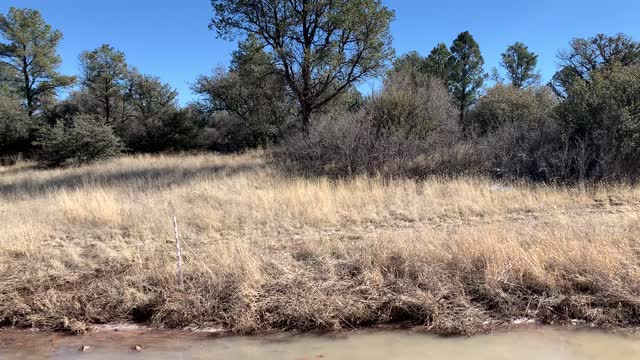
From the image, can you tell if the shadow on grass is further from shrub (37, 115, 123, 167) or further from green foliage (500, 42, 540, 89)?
green foliage (500, 42, 540, 89)

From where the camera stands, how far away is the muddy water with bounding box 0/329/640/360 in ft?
16.2

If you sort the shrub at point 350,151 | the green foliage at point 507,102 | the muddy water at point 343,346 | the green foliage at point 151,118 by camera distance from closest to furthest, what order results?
the muddy water at point 343,346 < the shrub at point 350,151 < the green foliage at point 507,102 < the green foliage at point 151,118

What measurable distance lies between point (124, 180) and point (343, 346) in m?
13.8

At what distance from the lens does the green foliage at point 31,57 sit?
3759 cm

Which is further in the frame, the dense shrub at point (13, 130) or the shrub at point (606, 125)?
the dense shrub at point (13, 130)

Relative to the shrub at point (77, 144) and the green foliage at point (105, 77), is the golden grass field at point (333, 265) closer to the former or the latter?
the shrub at point (77, 144)

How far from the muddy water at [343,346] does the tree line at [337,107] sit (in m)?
7.75

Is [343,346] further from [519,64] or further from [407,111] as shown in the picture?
[519,64]

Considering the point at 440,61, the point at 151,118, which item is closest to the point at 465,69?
the point at 440,61

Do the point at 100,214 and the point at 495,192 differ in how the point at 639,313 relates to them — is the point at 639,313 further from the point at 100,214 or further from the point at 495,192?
the point at 100,214

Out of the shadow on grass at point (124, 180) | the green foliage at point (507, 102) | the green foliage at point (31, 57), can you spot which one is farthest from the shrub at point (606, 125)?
the green foliage at point (31, 57)

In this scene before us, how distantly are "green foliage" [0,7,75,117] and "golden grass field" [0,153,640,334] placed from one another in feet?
114

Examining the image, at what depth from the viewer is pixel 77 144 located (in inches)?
1046

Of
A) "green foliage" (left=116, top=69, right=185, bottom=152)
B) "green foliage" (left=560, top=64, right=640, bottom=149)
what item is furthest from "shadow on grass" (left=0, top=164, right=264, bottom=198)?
"green foliage" (left=116, top=69, right=185, bottom=152)
